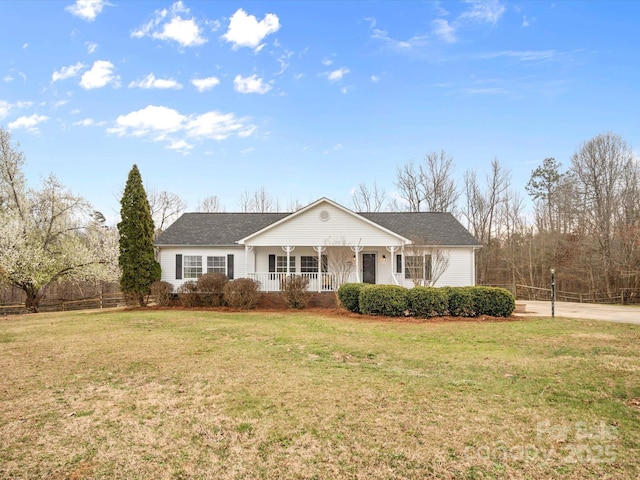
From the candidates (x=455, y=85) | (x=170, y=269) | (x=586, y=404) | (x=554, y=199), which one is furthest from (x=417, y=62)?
(x=554, y=199)

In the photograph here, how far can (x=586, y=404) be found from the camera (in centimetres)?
513

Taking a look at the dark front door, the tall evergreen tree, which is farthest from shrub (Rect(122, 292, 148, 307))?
the dark front door

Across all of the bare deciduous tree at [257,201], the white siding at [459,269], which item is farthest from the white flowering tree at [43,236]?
the bare deciduous tree at [257,201]

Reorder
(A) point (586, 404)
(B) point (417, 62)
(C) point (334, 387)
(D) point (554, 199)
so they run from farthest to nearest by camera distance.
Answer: (D) point (554, 199) < (B) point (417, 62) < (C) point (334, 387) < (A) point (586, 404)

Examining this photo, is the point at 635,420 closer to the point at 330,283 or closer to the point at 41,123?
the point at 330,283

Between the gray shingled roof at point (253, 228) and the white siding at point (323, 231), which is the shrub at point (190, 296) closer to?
the white siding at point (323, 231)

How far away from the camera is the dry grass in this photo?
11.9 feet

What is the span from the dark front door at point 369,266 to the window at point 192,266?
8.81 m

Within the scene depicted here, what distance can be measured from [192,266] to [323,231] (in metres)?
7.30

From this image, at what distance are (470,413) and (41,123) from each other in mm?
24463

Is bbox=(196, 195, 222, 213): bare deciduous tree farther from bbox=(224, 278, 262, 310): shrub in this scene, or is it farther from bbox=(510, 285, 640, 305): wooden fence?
bbox=(510, 285, 640, 305): wooden fence

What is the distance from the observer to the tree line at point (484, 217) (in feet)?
65.1

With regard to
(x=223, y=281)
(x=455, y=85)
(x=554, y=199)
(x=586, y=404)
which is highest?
(x=455, y=85)

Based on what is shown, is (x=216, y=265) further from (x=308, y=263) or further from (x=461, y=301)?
(x=461, y=301)
